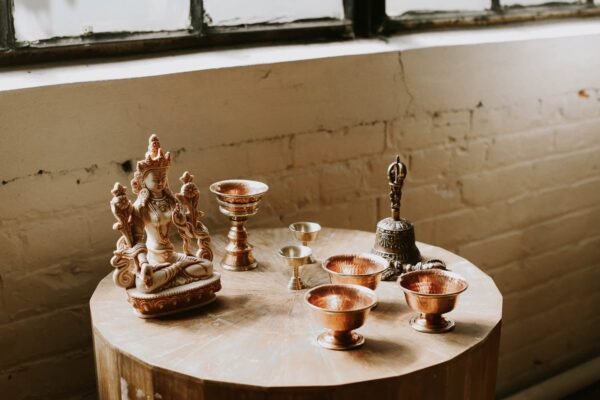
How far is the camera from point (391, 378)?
1.23m

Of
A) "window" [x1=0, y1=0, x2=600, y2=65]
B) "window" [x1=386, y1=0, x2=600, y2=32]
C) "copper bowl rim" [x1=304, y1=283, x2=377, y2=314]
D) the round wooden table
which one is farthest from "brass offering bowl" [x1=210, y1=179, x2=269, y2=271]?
"window" [x1=386, y1=0, x2=600, y2=32]

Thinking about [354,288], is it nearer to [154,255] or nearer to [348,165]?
[154,255]

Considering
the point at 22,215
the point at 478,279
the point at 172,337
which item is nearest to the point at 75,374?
the point at 22,215

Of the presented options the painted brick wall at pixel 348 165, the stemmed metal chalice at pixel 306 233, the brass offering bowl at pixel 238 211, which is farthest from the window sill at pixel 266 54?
the stemmed metal chalice at pixel 306 233

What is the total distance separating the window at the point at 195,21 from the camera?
1.76m

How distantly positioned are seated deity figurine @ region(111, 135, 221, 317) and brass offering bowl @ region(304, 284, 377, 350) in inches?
9.3

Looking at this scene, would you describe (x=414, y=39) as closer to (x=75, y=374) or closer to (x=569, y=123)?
(x=569, y=123)

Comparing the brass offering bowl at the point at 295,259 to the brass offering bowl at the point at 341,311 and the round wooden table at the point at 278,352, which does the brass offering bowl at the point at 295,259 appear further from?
the brass offering bowl at the point at 341,311

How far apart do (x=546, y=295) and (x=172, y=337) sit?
6.04 feet

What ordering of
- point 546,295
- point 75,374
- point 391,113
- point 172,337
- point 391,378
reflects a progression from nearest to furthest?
point 391,378, point 172,337, point 75,374, point 391,113, point 546,295

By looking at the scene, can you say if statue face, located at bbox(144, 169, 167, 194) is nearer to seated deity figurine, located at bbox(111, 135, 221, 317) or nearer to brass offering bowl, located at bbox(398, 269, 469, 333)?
seated deity figurine, located at bbox(111, 135, 221, 317)

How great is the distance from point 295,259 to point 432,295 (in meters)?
0.30

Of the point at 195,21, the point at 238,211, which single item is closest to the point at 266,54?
the point at 195,21

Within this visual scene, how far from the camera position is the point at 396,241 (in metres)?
1.66
